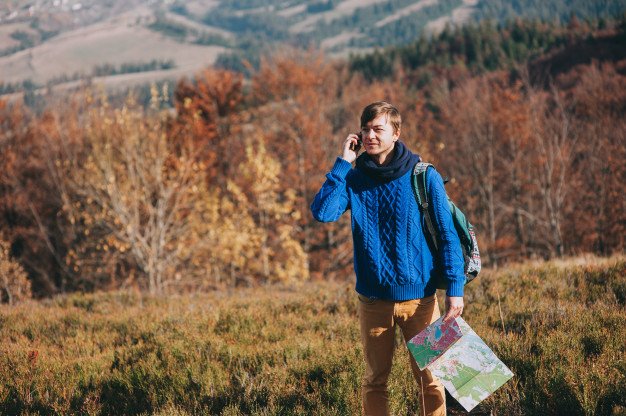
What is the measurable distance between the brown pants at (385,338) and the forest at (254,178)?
15.0 meters

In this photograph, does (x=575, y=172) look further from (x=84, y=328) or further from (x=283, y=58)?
(x=84, y=328)

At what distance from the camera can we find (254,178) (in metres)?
23.1

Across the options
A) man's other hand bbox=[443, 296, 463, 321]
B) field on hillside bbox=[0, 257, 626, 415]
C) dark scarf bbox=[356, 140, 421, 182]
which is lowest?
field on hillside bbox=[0, 257, 626, 415]

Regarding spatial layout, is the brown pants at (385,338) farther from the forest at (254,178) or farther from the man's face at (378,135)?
the forest at (254,178)

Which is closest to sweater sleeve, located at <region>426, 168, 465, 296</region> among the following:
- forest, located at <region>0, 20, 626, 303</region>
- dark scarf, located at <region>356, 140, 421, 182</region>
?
dark scarf, located at <region>356, 140, 421, 182</region>

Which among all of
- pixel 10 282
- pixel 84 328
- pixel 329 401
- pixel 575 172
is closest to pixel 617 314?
pixel 329 401

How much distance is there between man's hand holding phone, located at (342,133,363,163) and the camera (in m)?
3.26

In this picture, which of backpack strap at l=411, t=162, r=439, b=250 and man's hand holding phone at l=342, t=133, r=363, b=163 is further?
man's hand holding phone at l=342, t=133, r=363, b=163

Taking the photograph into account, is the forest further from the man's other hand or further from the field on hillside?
the man's other hand

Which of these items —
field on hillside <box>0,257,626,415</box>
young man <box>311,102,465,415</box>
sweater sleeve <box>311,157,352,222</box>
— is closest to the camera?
young man <box>311,102,465,415</box>

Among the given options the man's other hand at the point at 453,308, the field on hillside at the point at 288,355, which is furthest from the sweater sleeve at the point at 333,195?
the field on hillside at the point at 288,355

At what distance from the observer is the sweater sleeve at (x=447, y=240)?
305cm

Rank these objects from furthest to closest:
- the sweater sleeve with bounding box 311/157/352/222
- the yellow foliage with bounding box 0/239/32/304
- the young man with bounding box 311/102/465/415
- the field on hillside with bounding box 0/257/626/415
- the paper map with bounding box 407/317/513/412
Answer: the yellow foliage with bounding box 0/239/32/304 → the field on hillside with bounding box 0/257/626/415 → the sweater sleeve with bounding box 311/157/352/222 → the young man with bounding box 311/102/465/415 → the paper map with bounding box 407/317/513/412

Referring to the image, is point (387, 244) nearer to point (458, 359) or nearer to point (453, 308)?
point (453, 308)
